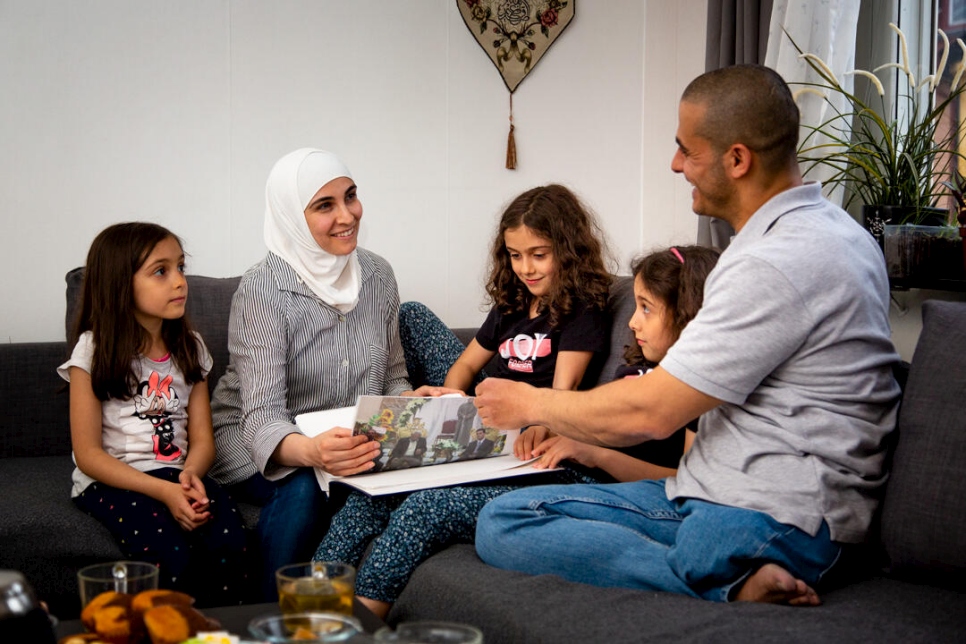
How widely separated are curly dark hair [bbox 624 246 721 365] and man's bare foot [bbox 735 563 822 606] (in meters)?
0.59

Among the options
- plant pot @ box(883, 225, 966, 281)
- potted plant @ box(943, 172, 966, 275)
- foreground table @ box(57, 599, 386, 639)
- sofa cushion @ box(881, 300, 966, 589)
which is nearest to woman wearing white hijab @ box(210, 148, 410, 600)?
foreground table @ box(57, 599, 386, 639)

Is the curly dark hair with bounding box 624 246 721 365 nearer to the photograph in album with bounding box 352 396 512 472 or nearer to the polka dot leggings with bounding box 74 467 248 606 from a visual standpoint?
the photograph in album with bounding box 352 396 512 472

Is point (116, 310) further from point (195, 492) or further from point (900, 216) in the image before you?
point (900, 216)

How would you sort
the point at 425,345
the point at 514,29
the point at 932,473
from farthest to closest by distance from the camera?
1. the point at 514,29
2. the point at 425,345
3. the point at 932,473

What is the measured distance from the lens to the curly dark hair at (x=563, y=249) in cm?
238

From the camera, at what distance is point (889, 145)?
8.13ft

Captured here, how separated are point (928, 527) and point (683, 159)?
72 cm

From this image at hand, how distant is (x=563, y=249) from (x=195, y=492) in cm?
101

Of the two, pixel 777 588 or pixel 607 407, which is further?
pixel 607 407

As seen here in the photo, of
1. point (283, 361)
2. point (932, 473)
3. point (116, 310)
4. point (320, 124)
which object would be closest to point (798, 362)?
point (932, 473)

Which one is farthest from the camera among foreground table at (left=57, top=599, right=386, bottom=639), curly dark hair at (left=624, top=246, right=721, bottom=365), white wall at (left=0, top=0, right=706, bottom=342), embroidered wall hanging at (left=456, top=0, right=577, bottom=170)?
embroidered wall hanging at (left=456, top=0, right=577, bottom=170)

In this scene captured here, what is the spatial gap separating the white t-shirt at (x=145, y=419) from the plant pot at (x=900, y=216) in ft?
5.82

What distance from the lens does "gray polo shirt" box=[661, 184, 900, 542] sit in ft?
4.93

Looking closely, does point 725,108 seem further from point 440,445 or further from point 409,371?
point 409,371
